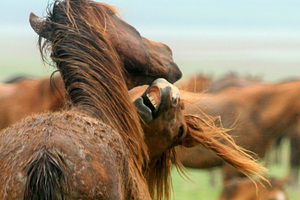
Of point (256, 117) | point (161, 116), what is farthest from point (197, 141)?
point (256, 117)

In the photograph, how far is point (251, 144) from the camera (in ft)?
24.9

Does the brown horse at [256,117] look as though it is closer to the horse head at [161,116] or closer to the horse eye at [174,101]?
the horse head at [161,116]

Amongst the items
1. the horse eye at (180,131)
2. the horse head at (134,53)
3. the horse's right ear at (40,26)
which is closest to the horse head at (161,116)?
the horse eye at (180,131)

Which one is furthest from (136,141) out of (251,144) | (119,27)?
(251,144)

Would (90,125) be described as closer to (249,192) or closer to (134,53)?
(134,53)

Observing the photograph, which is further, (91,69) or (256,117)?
(256,117)

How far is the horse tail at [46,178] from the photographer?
2.14 metres

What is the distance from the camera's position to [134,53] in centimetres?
336

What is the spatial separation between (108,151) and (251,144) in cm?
→ 542

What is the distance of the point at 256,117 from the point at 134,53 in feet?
15.3

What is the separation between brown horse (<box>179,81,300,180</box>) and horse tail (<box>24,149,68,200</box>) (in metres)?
5.25

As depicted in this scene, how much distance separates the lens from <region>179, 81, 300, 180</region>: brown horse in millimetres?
7602

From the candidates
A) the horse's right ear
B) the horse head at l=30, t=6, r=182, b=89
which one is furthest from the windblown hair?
the horse's right ear

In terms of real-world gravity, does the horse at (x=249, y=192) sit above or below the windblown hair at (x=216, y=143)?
below
